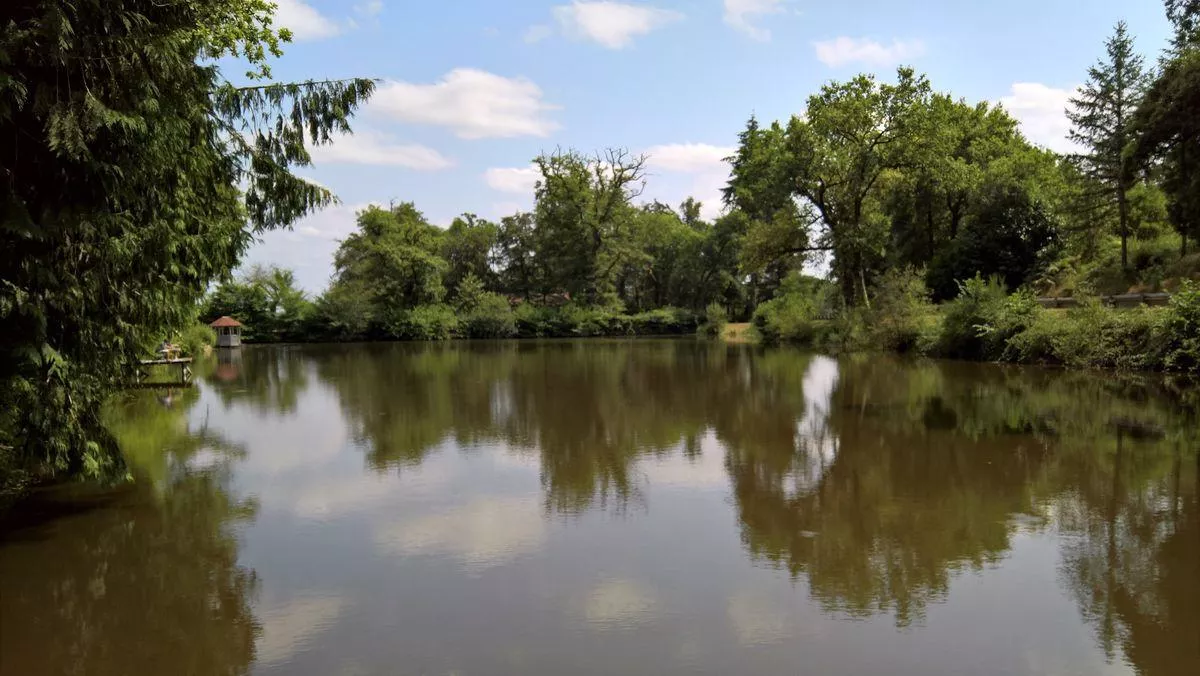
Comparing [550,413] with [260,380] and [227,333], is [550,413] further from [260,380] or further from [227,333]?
[227,333]

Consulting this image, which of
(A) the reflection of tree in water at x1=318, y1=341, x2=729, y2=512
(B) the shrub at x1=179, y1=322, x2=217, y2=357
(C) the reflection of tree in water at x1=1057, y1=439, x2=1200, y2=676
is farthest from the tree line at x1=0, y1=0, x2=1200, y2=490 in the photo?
(B) the shrub at x1=179, y1=322, x2=217, y2=357

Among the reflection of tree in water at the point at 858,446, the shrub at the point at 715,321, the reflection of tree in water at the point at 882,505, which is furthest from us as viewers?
the shrub at the point at 715,321

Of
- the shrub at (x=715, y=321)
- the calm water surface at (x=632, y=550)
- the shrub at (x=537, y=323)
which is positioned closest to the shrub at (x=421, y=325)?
the shrub at (x=537, y=323)

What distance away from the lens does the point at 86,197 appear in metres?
6.18

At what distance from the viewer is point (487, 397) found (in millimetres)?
17594

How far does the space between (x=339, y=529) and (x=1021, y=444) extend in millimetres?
9063

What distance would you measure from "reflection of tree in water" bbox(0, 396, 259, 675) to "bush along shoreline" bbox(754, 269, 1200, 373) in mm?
20310

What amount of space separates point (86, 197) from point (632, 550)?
5.46m

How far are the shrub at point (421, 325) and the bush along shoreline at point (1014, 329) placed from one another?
28.4 meters

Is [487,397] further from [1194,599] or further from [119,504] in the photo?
[1194,599]

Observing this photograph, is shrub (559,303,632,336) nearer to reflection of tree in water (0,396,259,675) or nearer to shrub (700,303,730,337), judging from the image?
shrub (700,303,730,337)

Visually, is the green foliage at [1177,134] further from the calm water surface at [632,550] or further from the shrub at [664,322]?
the shrub at [664,322]

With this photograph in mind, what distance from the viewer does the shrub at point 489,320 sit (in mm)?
56219

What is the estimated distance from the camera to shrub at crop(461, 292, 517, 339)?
56219mm
